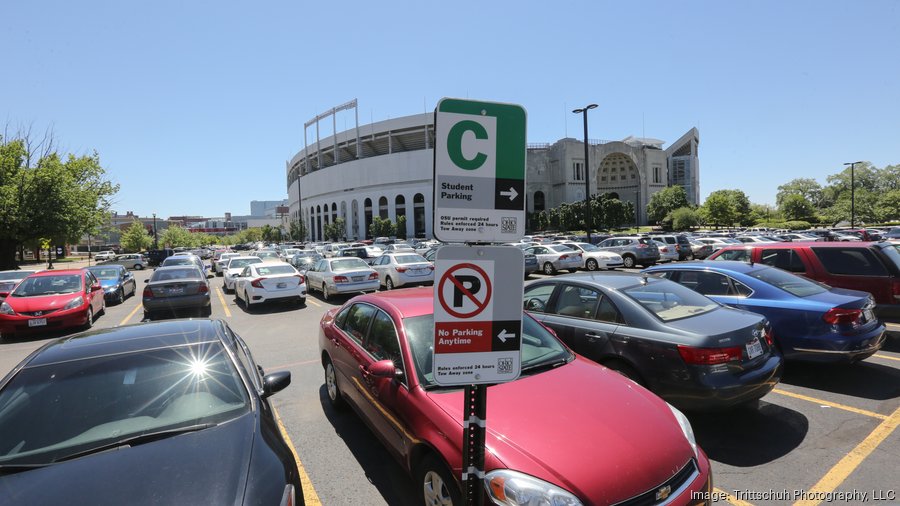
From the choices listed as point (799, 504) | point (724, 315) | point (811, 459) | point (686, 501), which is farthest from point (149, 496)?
point (724, 315)

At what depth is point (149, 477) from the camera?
7.20ft

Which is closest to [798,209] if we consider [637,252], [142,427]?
[637,252]

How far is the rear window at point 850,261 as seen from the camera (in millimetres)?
7082

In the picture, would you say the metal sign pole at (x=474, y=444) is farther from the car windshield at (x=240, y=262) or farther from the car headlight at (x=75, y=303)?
the car windshield at (x=240, y=262)

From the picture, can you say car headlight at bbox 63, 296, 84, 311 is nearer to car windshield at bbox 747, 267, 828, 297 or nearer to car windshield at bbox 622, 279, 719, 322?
car windshield at bbox 622, 279, 719, 322

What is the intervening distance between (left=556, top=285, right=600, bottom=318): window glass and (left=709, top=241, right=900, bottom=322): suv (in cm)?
497

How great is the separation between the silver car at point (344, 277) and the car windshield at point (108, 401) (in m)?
10.6

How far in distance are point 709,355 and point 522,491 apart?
2.67 meters

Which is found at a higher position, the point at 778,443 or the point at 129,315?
the point at 778,443

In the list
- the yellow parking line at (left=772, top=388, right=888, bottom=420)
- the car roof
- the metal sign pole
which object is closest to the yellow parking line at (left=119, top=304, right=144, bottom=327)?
the car roof

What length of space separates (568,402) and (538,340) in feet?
3.21

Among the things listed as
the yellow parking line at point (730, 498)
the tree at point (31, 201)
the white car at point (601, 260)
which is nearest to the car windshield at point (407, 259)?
the white car at point (601, 260)

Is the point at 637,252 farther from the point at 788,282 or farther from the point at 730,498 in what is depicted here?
the point at 730,498

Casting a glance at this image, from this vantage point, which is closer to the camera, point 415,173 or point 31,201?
point 31,201
